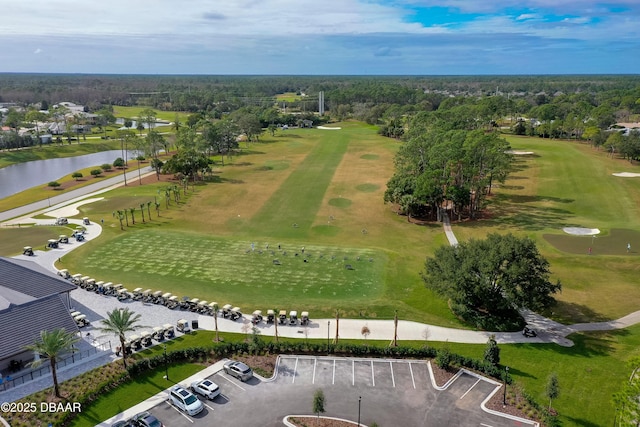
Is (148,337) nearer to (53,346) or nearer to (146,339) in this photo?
(146,339)

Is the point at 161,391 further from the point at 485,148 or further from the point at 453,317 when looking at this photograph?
the point at 485,148

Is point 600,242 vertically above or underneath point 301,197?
underneath

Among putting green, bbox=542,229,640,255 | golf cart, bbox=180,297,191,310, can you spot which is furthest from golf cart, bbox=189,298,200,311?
putting green, bbox=542,229,640,255

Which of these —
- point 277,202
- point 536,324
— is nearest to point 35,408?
point 536,324

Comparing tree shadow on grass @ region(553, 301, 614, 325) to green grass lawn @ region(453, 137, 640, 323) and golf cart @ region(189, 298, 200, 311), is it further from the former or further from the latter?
golf cart @ region(189, 298, 200, 311)

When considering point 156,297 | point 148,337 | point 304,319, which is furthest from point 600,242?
point 148,337

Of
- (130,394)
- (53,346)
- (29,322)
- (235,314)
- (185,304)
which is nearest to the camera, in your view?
(53,346)
